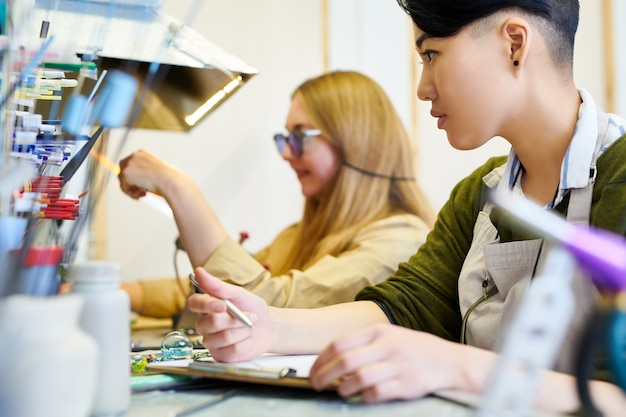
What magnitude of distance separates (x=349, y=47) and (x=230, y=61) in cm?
170

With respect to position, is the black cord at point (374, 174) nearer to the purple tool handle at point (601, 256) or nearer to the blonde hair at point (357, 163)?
the blonde hair at point (357, 163)

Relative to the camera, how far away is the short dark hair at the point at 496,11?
103 cm

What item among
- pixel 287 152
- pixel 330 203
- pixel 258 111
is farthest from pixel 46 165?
pixel 258 111

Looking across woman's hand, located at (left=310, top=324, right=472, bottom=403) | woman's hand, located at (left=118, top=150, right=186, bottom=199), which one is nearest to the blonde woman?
woman's hand, located at (left=118, top=150, right=186, bottom=199)

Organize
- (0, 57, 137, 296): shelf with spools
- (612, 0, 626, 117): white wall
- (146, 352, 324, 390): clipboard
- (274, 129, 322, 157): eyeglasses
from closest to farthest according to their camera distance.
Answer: (0, 57, 137, 296): shelf with spools < (146, 352, 324, 390): clipboard < (274, 129, 322, 157): eyeglasses < (612, 0, 626, 117): white wall

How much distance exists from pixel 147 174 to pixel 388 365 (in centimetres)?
110

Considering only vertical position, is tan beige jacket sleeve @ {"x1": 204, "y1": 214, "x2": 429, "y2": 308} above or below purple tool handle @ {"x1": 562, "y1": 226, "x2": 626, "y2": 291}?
below

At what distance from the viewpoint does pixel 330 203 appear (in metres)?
1.96

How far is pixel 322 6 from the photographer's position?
304 centimetres

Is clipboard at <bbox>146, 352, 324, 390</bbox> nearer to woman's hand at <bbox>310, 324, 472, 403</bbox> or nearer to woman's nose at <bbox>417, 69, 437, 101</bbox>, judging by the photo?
woman's hand at <bbox>310, 324, 472, 403</bbox>

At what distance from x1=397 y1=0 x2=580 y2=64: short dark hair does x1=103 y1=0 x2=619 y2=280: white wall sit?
1715 mm

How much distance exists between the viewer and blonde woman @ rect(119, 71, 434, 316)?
1.62 meters

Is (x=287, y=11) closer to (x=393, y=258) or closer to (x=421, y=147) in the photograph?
(x=421, y=147)

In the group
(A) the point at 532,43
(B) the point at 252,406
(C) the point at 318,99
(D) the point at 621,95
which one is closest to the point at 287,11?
(C) the point at 318,99
